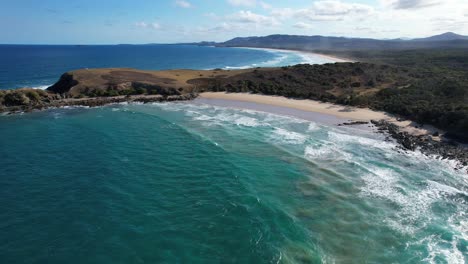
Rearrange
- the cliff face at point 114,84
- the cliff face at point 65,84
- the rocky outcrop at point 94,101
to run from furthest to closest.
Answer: the cliff face at point 65,84, the cliff face at point 114,84, the rocky outcrop at point 94,101

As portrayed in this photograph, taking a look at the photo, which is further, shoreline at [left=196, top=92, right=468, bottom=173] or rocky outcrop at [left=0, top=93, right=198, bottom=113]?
rocky outcrop at [left=0, top=93, right=198, bottom=113]

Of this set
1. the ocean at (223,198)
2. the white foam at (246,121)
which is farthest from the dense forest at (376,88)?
the white foam at (246,121)

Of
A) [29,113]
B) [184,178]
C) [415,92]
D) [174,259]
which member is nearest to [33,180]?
[184,178]

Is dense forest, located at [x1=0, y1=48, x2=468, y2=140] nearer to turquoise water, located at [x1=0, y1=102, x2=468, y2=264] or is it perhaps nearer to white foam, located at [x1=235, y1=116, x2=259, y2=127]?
turquoise water, located at [x1=0, y1=102, x2=468, y2=264]

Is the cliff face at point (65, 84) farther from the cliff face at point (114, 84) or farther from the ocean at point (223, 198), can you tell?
the ocean at point (223, 198)

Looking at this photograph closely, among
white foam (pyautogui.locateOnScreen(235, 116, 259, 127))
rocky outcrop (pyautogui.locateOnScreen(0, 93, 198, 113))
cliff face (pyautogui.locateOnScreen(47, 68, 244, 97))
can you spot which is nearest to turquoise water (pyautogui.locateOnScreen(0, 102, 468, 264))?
white foam (pyautogui.locateOnScreen(235, 116, 259, 127))

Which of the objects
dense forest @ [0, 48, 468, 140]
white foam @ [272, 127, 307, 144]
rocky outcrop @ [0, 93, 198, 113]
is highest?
dense forest @ [0, 48, 468, 140]
